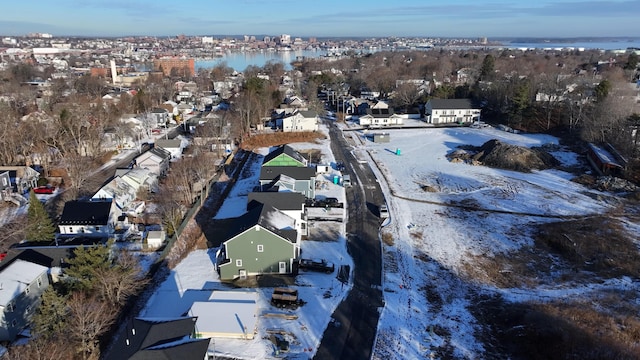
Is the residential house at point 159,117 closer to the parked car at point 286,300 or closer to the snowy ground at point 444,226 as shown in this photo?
the snowy ground at point 444,226

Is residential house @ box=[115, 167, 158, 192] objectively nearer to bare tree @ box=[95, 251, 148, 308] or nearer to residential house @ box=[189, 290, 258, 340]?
bare tree @ box=[95, 251, 148, 308]

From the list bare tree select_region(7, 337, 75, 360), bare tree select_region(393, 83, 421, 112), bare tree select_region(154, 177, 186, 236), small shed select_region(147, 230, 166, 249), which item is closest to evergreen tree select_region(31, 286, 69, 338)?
bare tree select_region(7, 337, 75, 360)

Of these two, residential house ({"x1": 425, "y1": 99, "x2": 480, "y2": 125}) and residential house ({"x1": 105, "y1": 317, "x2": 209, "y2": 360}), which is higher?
residential house ({"x1": 425, "y1": 99, "x2": 480, "y2": 125})

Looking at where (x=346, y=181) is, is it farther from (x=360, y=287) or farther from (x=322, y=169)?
(x=360, y=287)

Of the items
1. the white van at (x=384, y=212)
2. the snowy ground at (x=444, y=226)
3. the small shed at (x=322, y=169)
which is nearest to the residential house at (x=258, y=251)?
the snowy ground at (x=444, y=226)

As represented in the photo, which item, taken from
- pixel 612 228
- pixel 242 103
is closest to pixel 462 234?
pixel 612 228

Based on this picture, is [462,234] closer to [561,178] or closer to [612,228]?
[612,228]
